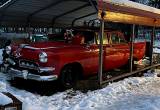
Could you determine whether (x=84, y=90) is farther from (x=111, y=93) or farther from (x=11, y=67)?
(x=11, y=67)

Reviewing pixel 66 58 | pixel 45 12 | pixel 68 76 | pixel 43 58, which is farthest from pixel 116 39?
pixel 43 58

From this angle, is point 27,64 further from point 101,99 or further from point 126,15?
point 126,15

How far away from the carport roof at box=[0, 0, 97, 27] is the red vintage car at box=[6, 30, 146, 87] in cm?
121

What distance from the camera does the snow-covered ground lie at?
25.0 ft

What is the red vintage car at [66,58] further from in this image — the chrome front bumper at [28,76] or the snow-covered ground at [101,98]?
the snow-covered ground at [101,98]

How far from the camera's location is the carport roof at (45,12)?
11062 mm

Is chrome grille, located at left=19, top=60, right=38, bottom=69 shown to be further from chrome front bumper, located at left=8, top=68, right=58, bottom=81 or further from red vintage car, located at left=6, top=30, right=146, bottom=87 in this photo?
chrome front bumper, located at left=8, top=68, right=58, bottom=81

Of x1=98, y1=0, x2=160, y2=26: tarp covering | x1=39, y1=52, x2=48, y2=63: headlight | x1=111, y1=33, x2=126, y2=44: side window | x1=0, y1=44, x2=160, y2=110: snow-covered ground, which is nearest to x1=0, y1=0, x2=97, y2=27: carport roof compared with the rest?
x1=98, y1=0, x2=160, y2=26: tarp covering

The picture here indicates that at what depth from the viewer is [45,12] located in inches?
493

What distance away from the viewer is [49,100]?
27.1ft

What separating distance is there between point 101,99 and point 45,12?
5340mm

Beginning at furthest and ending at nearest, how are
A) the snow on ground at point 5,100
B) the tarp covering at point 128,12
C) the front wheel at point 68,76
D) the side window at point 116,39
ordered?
the side window at point 116,39 < the front wheel at point 68,76 < the tarp covering at point 128,12 < the snow on ground at point 5,100

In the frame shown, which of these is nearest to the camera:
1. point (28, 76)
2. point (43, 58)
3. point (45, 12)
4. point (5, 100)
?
point (5, 100)

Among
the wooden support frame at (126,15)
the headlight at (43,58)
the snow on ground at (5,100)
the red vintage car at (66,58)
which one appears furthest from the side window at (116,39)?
the snow on ground at (5,100)
